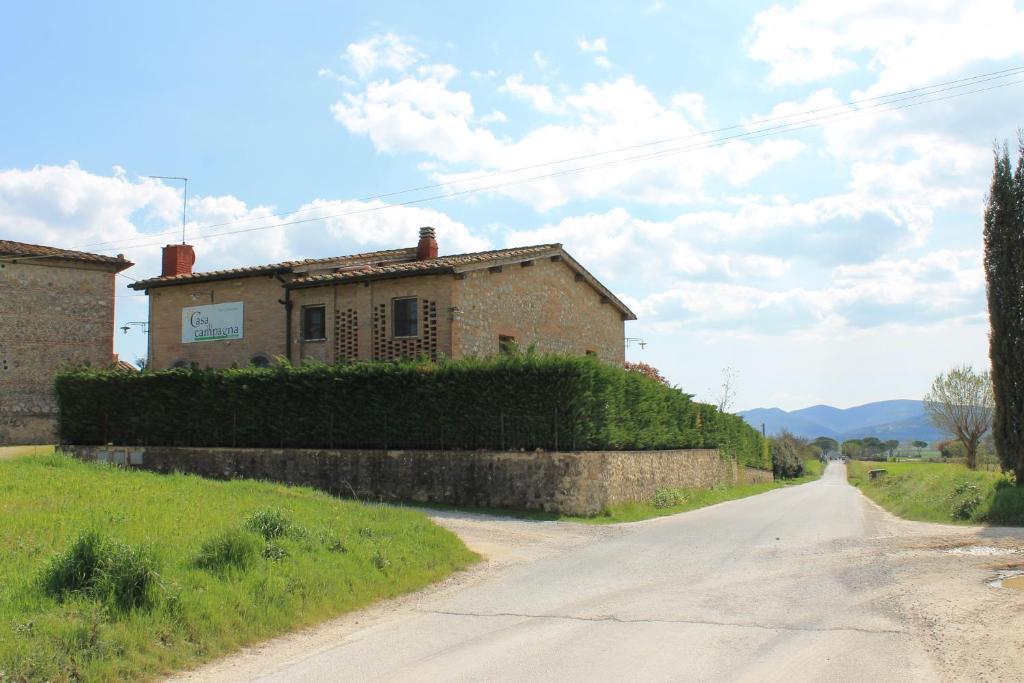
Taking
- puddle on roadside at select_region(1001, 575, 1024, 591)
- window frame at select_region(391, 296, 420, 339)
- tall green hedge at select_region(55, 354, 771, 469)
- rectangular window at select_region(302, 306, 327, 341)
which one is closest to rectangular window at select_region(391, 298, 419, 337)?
window frame at select_region(391, 296, 420, 339)

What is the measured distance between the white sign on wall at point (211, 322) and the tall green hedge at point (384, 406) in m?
3.59

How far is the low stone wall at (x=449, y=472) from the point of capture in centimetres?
1983

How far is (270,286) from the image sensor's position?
29.7 m

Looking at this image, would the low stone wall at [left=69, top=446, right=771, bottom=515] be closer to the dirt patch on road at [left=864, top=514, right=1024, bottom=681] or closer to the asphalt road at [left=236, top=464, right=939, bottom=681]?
the asphalt road at [left=236, top=464, right=939, bottom=681]

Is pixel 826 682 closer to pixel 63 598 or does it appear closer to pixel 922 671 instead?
pixel 922 671

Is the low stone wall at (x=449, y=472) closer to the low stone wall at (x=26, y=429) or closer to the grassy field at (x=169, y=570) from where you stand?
the grassy field at (x=169, y=570)

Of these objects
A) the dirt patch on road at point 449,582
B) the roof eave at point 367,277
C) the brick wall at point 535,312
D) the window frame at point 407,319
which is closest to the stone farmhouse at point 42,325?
the roof eave at point 367,277

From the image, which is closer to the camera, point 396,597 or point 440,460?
point 396,597

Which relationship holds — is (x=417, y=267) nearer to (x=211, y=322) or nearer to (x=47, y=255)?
(x=211, y=322)

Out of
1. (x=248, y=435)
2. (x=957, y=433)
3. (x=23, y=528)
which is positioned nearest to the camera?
(x=23, y=528)

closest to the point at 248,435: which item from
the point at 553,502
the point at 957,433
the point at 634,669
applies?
the point at 553,502

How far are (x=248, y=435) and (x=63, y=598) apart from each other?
18107 mm

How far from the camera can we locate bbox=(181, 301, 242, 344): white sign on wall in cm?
3017

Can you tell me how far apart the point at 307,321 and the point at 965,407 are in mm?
41092
